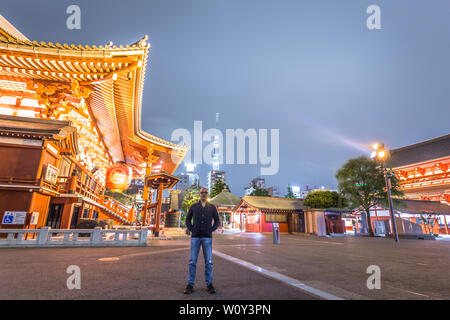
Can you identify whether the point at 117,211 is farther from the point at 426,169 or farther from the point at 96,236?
the point at 426,169

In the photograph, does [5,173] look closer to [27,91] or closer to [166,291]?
[27,91]

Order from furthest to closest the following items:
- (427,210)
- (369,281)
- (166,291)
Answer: (427,210) → (369,281) → (166,291)

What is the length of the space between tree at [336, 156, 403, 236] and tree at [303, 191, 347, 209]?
1143 mm

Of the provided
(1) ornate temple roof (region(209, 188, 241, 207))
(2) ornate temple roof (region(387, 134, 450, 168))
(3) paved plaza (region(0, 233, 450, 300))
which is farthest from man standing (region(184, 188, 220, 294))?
(2) ornate temple roof (region(387, 134, 450, 168))

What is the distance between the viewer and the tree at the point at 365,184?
23.5 m

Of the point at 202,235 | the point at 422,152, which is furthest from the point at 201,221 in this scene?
the point at 422,152

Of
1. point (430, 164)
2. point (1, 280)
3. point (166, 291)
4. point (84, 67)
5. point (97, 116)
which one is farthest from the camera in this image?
point (430, 164)

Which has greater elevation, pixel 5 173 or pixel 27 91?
pixel 27 91

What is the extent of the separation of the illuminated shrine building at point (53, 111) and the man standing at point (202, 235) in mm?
9823

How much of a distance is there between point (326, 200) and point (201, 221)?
82.9 feet

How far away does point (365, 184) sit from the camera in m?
23.5

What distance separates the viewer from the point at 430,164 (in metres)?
29.7
